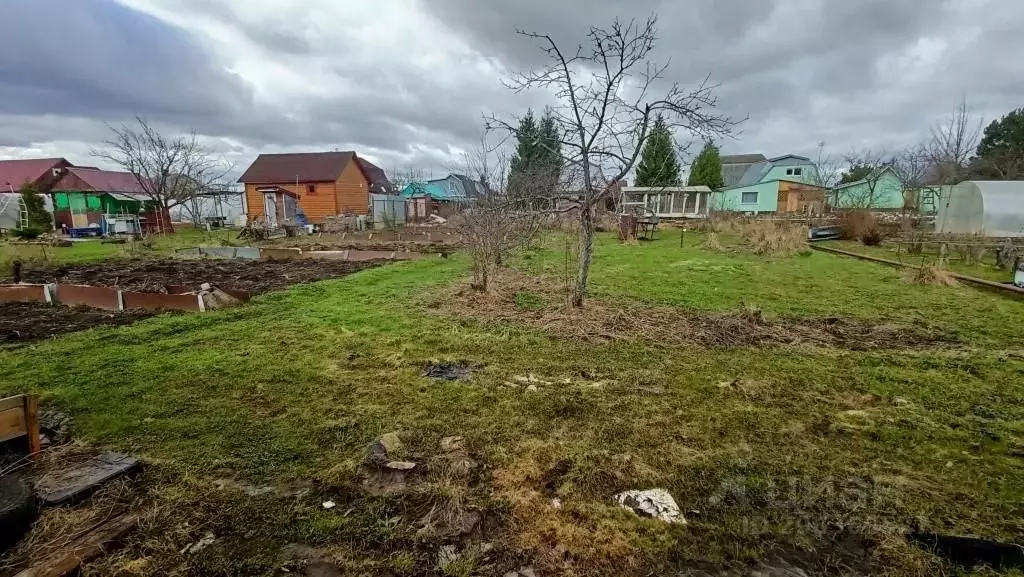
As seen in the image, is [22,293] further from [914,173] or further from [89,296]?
[914,173]

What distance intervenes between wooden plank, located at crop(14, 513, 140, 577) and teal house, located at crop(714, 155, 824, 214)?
116 ft

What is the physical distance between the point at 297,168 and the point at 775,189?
35.0m

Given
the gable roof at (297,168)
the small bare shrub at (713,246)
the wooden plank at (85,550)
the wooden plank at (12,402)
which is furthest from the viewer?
the gable roof at (297,168)

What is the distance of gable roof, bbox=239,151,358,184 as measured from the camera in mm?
29000

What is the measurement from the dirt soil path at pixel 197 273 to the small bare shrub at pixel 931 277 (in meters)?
11.0

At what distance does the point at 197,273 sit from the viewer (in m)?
9.55

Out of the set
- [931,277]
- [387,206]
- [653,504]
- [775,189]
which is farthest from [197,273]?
[775,189]

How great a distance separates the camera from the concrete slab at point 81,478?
218 centimetres

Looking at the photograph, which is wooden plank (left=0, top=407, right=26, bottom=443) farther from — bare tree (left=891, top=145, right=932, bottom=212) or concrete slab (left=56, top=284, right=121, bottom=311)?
bare tree (left=891, top=145, right=932, bottom=212)

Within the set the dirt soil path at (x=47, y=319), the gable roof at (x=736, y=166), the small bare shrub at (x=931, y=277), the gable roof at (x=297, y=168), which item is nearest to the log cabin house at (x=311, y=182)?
the gable roof at (x=297, y=168)

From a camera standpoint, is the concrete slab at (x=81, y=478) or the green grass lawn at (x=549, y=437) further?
the concrete slab at (x=81, y=478)

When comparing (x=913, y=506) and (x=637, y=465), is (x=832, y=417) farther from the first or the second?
(x=637, y=465)

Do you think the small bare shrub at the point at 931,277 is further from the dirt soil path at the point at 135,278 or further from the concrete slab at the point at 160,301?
the concrete slab at the point at 160,301

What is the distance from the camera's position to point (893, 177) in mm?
34062
